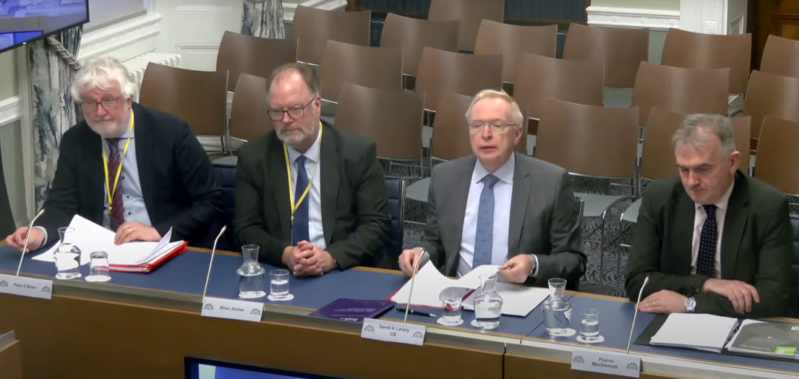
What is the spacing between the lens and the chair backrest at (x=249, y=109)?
16.7 ft

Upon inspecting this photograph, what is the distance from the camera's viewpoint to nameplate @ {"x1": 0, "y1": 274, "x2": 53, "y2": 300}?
2.67 metres

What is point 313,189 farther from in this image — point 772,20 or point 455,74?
point 772,20

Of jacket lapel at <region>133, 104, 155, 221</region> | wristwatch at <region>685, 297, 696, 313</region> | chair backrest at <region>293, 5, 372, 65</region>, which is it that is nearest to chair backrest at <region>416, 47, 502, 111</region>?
chair backrest at <region>293, 5, 372, 65</region>

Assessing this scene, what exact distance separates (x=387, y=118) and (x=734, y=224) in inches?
90.6

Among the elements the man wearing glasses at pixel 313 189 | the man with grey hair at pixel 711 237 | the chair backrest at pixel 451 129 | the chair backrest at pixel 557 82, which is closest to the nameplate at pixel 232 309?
the man wearing glasses at pixel 313 189

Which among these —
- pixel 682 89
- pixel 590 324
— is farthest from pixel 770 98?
pixel 590 324

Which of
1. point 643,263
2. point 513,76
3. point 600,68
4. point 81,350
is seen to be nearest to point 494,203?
point 643,263

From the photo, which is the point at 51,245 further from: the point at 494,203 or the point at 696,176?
the point at 696,176

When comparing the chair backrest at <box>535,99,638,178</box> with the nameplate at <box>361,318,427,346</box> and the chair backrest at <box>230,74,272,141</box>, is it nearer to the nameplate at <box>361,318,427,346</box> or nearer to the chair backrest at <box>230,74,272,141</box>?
the chair backrest at <box>230,74,272,141</box>

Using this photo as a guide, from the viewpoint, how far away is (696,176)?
2.72m

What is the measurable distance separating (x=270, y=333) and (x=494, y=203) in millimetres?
967

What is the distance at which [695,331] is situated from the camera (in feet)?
7.68

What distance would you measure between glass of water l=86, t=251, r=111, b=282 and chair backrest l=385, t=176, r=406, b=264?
100 centimetres

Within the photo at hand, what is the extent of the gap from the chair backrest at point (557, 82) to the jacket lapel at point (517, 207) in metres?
2.07
